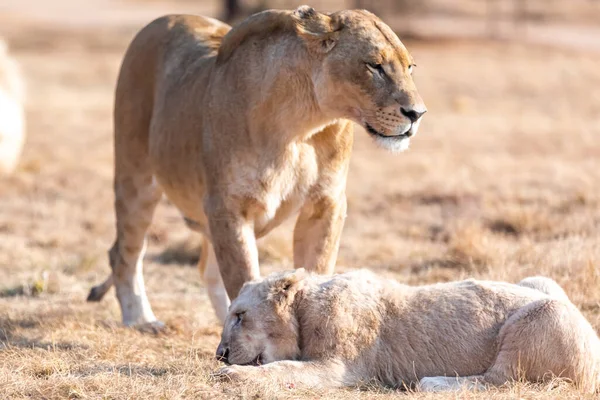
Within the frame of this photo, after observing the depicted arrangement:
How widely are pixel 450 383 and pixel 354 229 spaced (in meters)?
5.49

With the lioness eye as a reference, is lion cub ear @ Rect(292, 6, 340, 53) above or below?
above

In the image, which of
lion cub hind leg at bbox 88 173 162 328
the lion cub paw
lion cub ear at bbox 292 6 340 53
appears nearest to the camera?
the lion cub paw

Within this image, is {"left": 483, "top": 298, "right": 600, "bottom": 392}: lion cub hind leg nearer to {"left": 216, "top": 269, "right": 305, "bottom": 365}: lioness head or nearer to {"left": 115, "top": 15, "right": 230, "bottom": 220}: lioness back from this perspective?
{"left": 216, "top": 269, "right": 305, "bottom": 365}: lioness head

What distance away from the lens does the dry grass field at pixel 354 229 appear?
581 centimetres

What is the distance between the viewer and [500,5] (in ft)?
135

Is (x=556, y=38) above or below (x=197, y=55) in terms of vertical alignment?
below

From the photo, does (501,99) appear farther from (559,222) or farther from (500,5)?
(500,5)

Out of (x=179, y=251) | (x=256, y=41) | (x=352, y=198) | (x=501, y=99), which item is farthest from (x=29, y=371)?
(x=501, y=99)

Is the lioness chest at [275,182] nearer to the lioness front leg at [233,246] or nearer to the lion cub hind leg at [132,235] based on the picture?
the lioness front leg at [233,246]

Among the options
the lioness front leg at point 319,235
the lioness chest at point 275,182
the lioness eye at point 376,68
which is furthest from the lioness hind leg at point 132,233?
the lioness eye at point 376,68

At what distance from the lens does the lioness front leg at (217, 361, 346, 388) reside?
5.11m

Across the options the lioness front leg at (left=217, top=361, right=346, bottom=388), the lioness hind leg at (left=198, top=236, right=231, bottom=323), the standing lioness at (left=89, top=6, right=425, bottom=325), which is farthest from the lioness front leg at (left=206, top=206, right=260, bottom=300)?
the lioness hind leg at (left=198, top=236, right=231, bottom=323)

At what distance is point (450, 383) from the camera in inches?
210

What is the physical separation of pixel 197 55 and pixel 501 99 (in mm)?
14218
